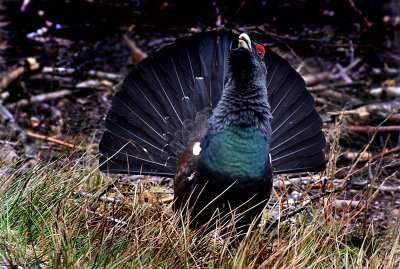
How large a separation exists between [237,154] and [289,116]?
2.89ft

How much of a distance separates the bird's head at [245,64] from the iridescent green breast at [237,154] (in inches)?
10.8

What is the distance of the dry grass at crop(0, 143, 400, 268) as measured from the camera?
314 cm

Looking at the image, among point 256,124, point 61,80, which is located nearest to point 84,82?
point 61,80

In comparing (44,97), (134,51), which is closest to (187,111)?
(44,97)

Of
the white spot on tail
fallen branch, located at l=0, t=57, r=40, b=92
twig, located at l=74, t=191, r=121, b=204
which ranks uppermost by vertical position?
the white spot on tail

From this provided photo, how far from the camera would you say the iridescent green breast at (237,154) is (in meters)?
3.79

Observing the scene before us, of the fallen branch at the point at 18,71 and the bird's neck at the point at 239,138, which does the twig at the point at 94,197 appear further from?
the fallen branch at the point at 18,71

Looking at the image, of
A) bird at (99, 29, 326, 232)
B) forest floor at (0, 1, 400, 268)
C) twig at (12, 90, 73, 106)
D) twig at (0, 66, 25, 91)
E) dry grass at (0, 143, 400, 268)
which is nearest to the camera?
dry grass at (0, 143, 400, 268)

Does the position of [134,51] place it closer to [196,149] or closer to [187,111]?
[187,111]

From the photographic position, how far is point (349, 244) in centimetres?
400

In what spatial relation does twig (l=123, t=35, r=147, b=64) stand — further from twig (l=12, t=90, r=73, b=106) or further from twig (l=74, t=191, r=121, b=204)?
twig (l=74, t=191, r=121, b=204)

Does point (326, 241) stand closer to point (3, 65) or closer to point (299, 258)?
point (299, 258)

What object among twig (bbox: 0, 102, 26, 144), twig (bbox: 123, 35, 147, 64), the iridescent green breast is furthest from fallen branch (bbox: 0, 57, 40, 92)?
the iridescent green breast

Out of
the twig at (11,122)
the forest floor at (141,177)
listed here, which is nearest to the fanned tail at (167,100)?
the forest floor at (141,177)
